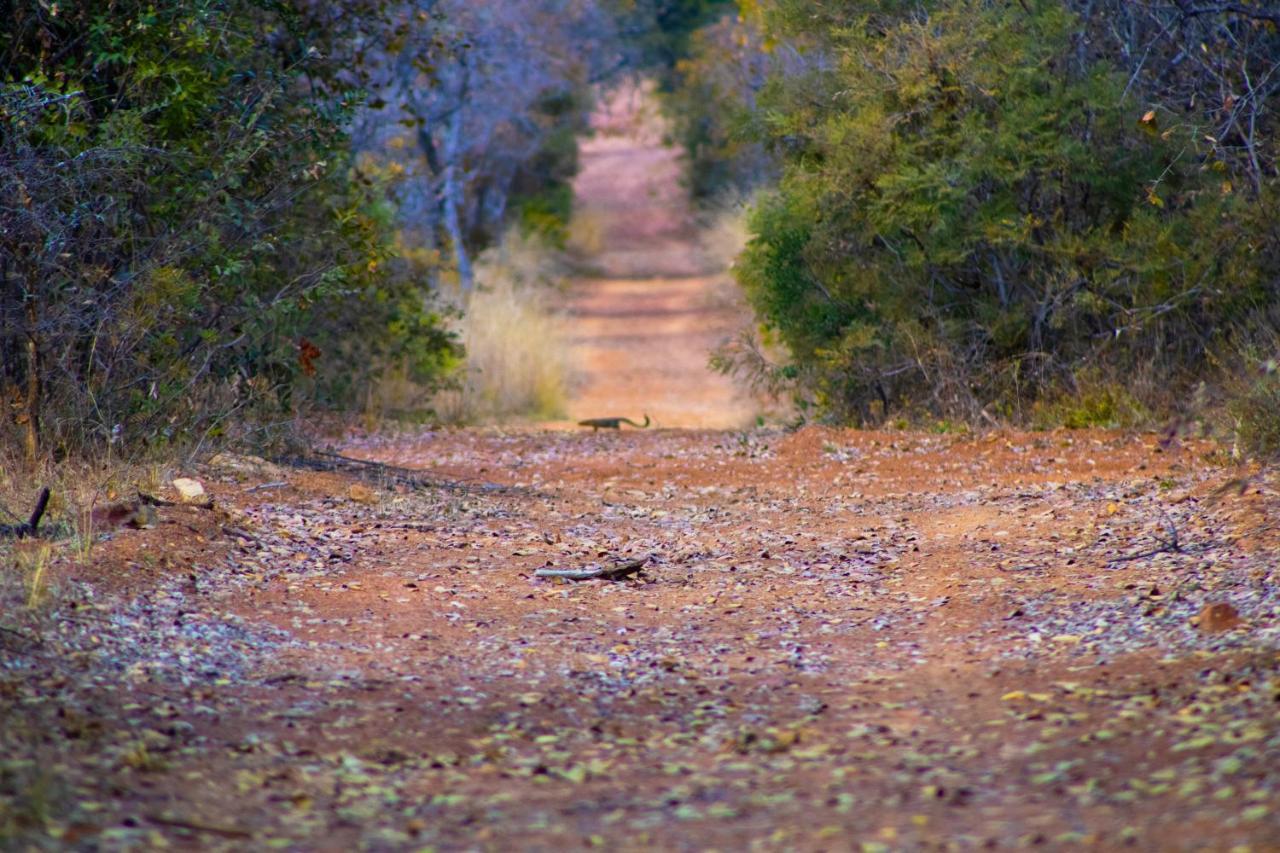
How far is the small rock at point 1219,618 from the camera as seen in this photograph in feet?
16.7

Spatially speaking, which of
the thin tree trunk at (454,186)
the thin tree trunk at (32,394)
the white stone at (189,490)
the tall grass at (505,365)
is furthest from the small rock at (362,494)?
the thin tree trunk at (454,186)

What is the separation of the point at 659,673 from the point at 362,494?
3824mm

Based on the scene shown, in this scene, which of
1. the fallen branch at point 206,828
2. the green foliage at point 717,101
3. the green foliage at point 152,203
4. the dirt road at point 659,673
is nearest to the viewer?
the fallen branch at point 206,828

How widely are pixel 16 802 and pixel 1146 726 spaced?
3.04 m

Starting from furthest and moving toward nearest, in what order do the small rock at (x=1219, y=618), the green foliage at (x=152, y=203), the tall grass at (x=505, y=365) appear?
1. the tall grass at (x=505, y=365)
2. the green foliage at (x=152, y=203)
3. the small rock at (x=1219, y=618)

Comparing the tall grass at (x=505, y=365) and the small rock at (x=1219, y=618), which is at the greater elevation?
the small rock at (x=1219, y=618)

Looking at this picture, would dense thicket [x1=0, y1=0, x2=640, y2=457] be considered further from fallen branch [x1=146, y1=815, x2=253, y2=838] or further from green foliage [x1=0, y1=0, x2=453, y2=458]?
fallen branch [x1=146, y1=815, x2=253, y2=838]

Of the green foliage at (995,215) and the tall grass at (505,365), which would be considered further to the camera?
the tall grass at (505,365)

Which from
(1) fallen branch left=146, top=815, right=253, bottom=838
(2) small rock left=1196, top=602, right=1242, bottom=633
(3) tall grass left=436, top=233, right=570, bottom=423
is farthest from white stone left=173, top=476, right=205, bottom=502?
(3) tall grass left=436, top=233, right=570, bottom=423

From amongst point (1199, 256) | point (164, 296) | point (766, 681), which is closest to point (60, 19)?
point (164, 296)

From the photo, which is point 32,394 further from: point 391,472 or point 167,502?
point 391,472

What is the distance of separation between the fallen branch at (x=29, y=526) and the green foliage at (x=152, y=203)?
1.44m

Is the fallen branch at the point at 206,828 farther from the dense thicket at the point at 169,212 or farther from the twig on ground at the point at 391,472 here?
the twig on ground at the point at 391,472

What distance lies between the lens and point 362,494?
8.45m
